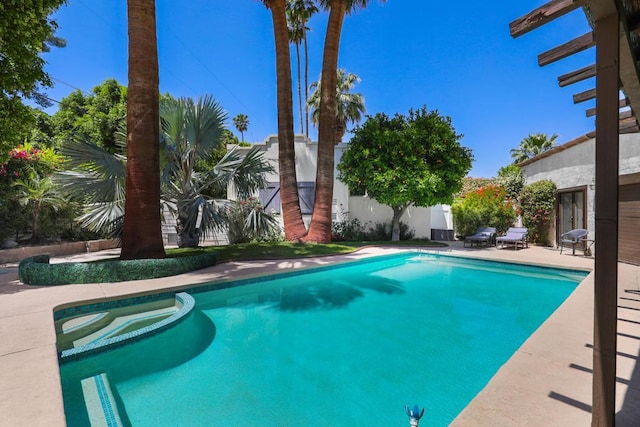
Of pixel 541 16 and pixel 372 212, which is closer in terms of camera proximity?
pixel 541 16

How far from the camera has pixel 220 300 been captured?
20.3ft

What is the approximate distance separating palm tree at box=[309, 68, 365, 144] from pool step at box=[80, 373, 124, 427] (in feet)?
80.9

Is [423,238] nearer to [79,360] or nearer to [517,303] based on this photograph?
[517,303]

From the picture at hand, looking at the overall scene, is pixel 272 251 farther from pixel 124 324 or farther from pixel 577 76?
pixel 577 76

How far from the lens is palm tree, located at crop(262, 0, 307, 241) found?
11.8 meters

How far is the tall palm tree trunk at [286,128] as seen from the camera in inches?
465

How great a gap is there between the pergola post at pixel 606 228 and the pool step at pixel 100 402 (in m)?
3.78

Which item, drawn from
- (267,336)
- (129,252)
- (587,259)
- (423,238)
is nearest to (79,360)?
(267,336)

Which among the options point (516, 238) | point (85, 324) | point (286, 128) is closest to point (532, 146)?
point (516, 238)

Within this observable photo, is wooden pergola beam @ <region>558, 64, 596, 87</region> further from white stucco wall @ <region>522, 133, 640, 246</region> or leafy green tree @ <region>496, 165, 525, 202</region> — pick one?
leafy green tree @ <region>496, 165, 525, 202</region>

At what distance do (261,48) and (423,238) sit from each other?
52.0ft

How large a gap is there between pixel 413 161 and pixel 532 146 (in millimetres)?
29873

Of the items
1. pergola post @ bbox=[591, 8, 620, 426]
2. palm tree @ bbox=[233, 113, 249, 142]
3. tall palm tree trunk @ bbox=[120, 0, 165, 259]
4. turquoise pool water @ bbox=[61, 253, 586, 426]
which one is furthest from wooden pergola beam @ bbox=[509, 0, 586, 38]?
palm tree @ bbox=[233, 113, 249, 142]

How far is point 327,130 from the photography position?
1233 centimetres
